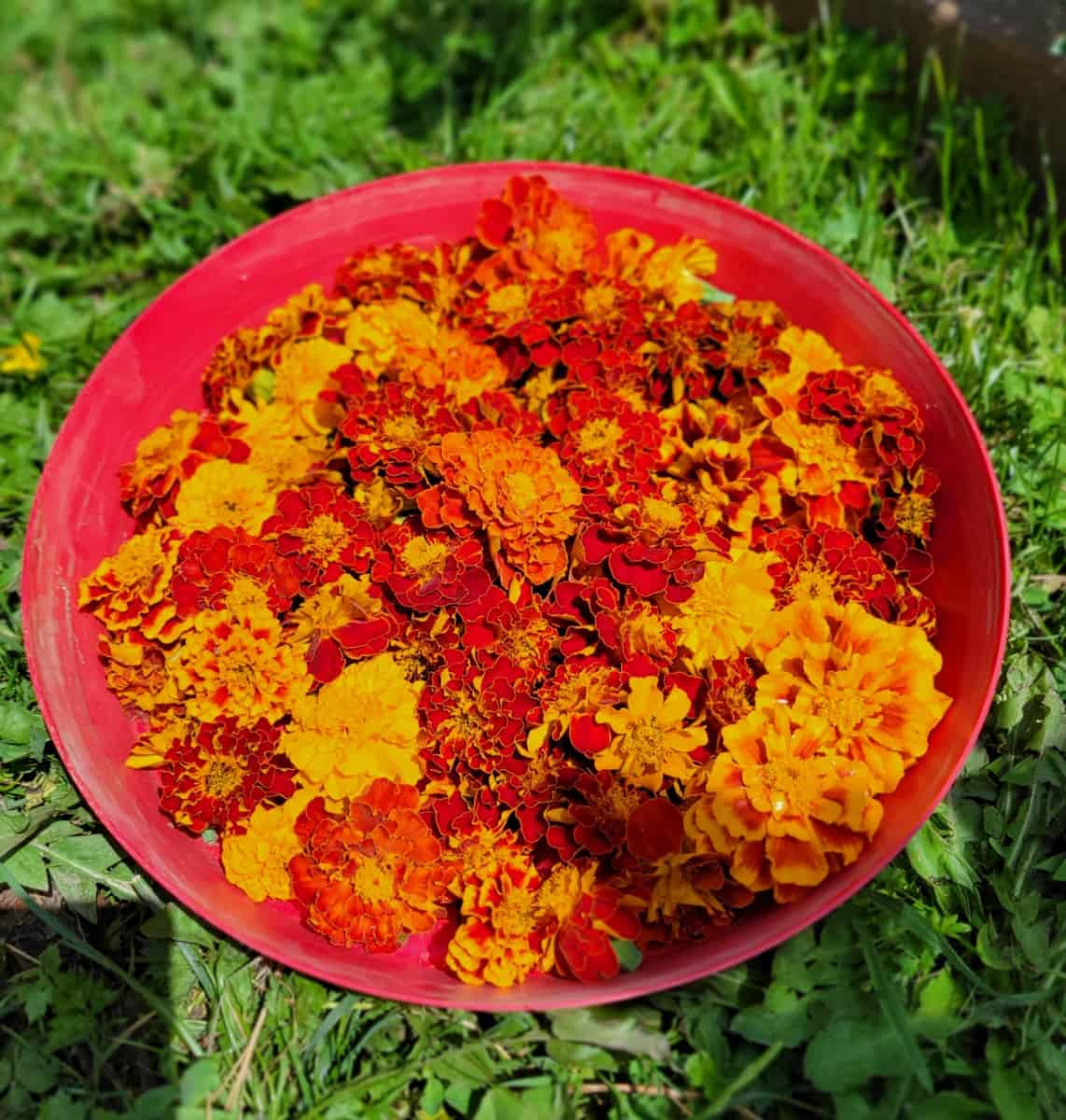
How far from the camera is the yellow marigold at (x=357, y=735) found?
1.65 meters

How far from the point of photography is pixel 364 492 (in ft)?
5.98

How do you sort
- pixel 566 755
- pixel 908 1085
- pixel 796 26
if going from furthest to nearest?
pixel 796 26 → pixel 566 755 → pixel 908 1085

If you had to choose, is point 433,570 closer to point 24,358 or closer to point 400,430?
point 400,430

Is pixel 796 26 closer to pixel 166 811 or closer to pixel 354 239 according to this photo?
pixel 354 239

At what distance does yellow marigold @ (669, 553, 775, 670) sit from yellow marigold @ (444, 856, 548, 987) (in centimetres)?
44

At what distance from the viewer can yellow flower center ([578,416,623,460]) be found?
1799 millimetres

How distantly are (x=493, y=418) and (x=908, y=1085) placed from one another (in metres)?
1.23

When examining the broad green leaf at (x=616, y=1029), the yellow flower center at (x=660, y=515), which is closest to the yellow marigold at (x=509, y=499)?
the yellow flower center at (x=660, y=515)

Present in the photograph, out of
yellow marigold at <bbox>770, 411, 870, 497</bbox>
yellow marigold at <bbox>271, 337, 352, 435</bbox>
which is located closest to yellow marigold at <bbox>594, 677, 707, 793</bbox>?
yellow marigold at <bbox>770, 411, 870, 497</bbox>

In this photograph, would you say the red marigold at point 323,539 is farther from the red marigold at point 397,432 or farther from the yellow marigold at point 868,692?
the yellow marigold at point 868,692

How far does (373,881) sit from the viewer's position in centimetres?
161

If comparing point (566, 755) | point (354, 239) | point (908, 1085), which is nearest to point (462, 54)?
point (354, 239)

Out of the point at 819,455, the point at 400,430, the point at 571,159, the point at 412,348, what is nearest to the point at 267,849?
the point at 400,430

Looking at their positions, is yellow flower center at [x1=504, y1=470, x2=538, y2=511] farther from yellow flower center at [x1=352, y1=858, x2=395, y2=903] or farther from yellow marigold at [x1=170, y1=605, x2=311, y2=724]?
yellow flower center at [x1=352, y1=858, x2=395, y2=903]
